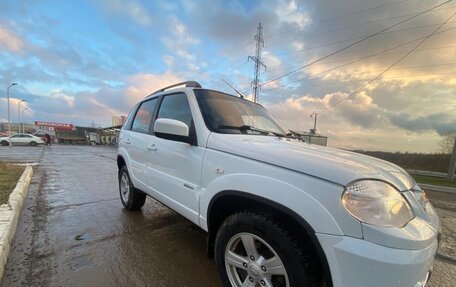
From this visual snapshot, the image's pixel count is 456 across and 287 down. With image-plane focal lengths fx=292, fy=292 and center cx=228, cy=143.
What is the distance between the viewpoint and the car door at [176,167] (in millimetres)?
2879

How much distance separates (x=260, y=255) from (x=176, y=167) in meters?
1.42

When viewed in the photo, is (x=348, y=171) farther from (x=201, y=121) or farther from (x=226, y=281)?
(x=201, y=121)

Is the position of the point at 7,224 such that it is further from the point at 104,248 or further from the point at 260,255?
the point at 260,255

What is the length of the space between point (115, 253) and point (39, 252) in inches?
33.5

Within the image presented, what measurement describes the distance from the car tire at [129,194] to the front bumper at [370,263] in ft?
12.1

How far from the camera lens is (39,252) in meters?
3.36

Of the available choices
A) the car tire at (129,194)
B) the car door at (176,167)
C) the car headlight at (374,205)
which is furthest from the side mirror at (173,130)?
the car tire at (129,194)

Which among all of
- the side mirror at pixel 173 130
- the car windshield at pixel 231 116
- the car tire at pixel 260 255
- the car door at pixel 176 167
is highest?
the car windshield at pixel 231 116

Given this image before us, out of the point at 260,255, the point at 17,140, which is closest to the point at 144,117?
the point at 260,255

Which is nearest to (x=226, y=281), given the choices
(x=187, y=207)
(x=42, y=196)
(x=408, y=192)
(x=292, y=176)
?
(x=187, y=207)

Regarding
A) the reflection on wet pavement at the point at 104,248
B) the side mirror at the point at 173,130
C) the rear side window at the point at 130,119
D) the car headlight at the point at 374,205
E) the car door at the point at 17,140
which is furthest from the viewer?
the car door at the point at 17,140

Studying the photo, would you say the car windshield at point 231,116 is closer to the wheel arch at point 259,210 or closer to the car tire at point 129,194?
the wheel arch at point 259,210

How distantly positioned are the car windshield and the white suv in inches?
0.7

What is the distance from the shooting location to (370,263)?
160 centimetres
